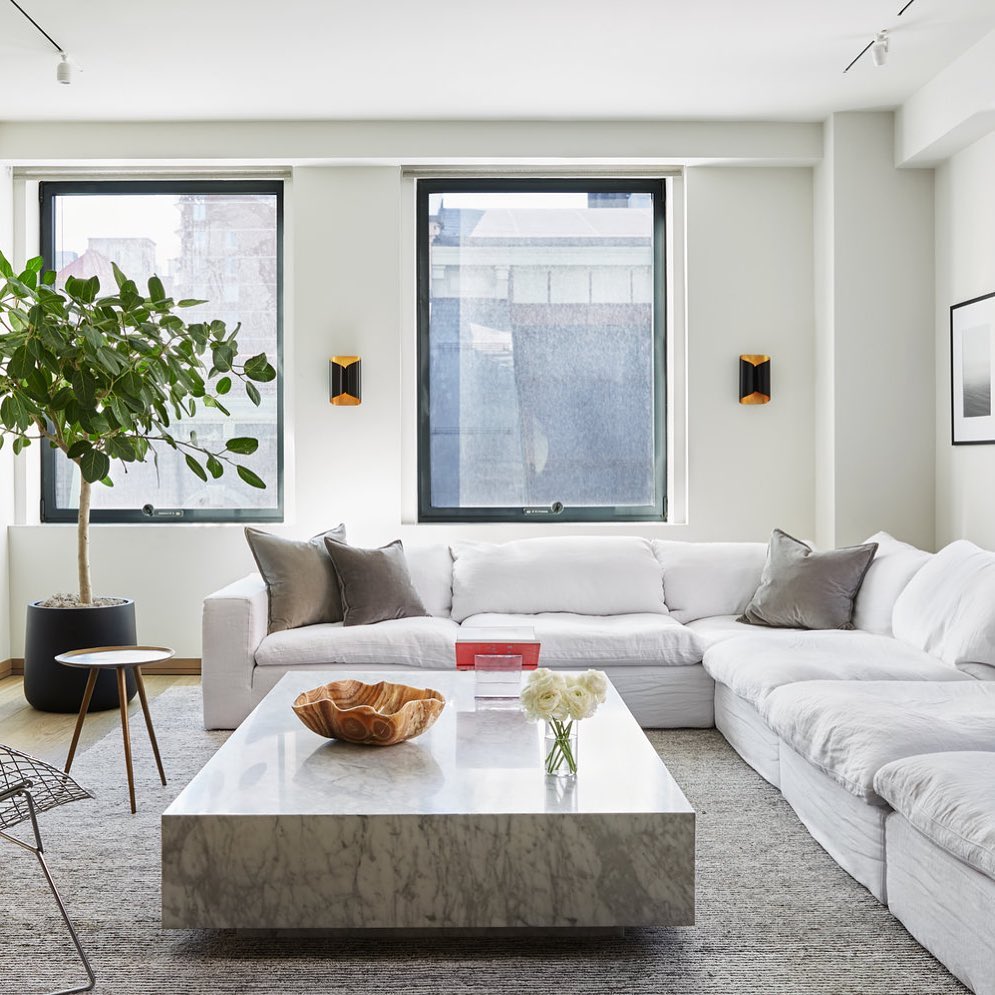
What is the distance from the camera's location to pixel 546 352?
566 centimetres

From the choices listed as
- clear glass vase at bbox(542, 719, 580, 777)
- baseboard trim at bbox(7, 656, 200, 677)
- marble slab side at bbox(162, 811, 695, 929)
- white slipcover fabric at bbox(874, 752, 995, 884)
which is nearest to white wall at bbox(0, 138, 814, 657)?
baseboard trim at bbox(7, 656, 200, 677)

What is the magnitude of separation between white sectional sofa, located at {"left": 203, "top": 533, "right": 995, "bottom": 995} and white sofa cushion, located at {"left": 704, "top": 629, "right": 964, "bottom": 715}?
1 centimetres

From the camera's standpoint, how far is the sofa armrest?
425 centimetres

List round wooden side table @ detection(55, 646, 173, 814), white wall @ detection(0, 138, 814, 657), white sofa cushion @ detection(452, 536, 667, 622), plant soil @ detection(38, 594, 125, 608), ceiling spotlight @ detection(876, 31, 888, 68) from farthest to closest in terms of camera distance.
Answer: white wall @ detection(0, 138, 814, 657) < white sofa cushion @ detection(452, 536, 667, 622) < plant soil @ detection(38, 594, 125, 608) < ceiling spotlight @ detection(876, 31, 888, 68) < round wooden side table @ detection(55, 646, 173, 814)

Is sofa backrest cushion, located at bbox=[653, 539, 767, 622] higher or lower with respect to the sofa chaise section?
higher

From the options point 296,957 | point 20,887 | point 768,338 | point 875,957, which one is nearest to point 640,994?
point 875,957

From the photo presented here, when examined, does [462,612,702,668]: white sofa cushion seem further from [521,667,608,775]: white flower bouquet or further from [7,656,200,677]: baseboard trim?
[7,656,200,677]: baseboard trim

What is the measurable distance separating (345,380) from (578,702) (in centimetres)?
321

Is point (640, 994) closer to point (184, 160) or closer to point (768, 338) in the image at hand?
point (768, 338)

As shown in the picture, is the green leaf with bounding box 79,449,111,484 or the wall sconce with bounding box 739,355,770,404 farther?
the wall sconce with bounding box 739,355,770,404

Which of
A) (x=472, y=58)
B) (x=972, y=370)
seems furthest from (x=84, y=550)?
(x=972, y=370)

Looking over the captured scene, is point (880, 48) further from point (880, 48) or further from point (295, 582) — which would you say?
point (295, 582)

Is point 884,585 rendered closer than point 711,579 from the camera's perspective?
Yes

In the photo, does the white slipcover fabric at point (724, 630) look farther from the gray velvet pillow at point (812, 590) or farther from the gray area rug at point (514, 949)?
the gray area rug at point (514, 949)
